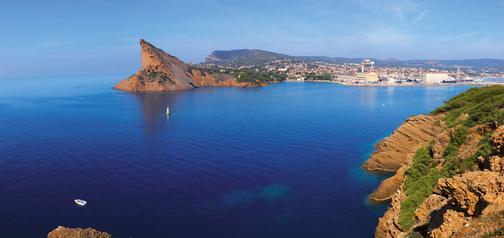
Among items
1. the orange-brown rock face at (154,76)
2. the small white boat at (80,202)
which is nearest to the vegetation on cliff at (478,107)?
the small white boat at (80,202)

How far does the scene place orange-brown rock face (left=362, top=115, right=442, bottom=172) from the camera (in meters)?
44.9

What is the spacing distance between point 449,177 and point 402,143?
82.6ft

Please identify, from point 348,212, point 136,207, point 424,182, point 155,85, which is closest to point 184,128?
point 136,207

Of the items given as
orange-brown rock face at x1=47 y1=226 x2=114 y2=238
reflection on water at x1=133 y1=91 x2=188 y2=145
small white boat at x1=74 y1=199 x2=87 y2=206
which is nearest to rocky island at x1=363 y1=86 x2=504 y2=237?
orange-brown rock face at x1=47 y1=226 x2=114 y2=238

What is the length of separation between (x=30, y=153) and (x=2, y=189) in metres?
15.9

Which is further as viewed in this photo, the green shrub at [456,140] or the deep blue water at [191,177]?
the green shrub at [456,140]

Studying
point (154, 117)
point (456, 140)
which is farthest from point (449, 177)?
point (154, 117)

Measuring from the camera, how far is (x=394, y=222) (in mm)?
24875

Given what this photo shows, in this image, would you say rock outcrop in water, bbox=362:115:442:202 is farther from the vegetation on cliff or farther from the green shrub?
the green shrub

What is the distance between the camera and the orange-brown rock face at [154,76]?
16512cm

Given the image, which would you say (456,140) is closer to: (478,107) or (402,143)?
(478,107)

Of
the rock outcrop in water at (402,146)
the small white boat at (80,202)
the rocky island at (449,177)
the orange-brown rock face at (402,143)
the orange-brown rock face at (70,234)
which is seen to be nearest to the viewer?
the rocky island at (449,177)

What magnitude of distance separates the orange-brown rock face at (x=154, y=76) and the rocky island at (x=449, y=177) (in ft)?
431

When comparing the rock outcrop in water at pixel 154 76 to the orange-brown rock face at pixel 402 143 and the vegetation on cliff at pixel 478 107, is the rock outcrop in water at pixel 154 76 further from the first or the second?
the vegetation on cliff at pixel 478 107
